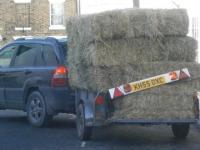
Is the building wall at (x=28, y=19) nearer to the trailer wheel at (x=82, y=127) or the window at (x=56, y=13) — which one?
the window at (x=56, y=13)

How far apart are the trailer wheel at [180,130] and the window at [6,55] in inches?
147

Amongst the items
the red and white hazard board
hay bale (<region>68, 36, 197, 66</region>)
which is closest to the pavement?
the red and white hazard board

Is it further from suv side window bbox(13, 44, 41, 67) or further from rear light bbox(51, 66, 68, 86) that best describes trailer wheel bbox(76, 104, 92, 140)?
suv side window bbox(13, 44, 41, 67)

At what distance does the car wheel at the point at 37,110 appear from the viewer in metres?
11.9

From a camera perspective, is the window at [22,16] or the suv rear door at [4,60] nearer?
the suv rear door at [4,60]

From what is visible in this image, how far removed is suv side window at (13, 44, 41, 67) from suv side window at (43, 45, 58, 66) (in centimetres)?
23

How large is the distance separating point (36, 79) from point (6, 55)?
134 centimetres

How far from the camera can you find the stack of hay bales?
386 inches

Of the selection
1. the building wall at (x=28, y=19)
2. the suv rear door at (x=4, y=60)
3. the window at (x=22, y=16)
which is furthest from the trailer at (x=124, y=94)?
the window at (x=22, y=16)

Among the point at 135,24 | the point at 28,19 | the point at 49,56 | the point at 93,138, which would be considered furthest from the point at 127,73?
the point at 28,19

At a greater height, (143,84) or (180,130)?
(143,84)

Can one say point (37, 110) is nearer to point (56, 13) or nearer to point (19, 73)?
point (19, 73)

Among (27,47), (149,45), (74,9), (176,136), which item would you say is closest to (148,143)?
(176,136)

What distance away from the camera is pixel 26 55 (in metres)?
12.6
